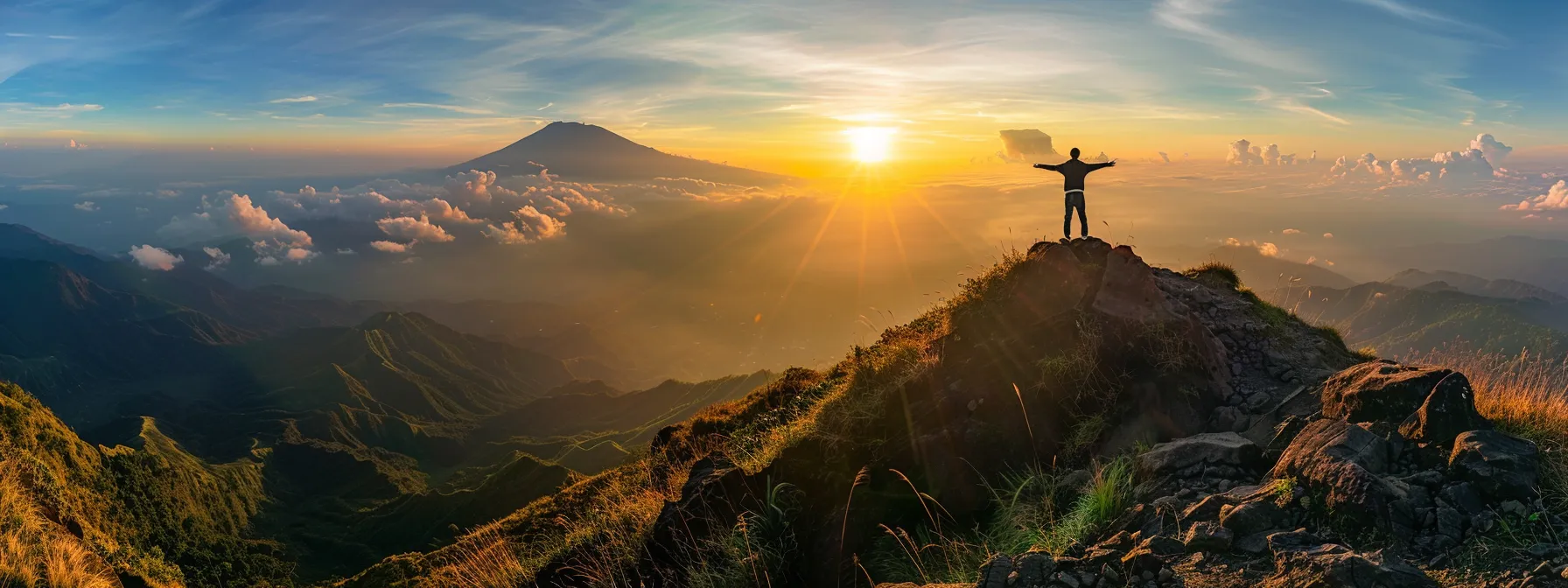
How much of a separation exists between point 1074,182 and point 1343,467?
26.4 ft

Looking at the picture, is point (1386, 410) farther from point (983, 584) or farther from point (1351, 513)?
point (983, 584)

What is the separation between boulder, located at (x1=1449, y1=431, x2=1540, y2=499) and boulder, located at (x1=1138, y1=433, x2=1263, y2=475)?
1.31 metres

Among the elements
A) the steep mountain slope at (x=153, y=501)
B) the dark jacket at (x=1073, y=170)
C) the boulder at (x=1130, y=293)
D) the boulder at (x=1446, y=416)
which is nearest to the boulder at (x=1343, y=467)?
the boulder at (x=1446, y=416)

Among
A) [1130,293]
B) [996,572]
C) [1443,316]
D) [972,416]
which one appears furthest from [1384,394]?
[1443,316]

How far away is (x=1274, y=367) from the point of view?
8914 mm

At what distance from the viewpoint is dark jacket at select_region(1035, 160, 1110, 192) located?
12.0 meters

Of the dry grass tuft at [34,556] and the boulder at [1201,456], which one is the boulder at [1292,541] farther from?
the dry grass tuft at [34,556]

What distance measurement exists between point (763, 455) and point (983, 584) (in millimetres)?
5799

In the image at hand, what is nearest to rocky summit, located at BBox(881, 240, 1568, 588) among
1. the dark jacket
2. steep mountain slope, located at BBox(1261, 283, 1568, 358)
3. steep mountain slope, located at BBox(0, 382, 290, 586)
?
the dark jacket

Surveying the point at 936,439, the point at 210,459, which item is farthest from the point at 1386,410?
the point at 210,459

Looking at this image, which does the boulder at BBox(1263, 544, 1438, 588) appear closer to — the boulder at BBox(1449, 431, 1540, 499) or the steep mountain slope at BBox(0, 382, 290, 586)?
the boulder at BBox(1449, 431, 1540, 499)

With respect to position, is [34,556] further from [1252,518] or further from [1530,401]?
[1530,401]

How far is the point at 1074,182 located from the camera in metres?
12.0

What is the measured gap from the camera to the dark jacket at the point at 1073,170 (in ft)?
39.3
